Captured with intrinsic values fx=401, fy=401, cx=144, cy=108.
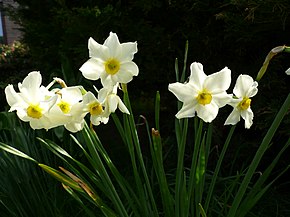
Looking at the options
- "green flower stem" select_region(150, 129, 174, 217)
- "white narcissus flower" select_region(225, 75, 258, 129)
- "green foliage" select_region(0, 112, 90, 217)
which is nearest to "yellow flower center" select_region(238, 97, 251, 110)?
"white narcissus flower" select_region(225, 75, 258, 129)

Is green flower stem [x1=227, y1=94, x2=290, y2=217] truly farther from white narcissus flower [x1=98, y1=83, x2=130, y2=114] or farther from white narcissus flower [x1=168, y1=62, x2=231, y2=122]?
white narcissus flower [x1=98, y1=83, x2=130, y2=114]

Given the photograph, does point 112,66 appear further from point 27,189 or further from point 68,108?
point 27,189

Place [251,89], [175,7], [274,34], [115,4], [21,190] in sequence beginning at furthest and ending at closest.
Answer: [115,4] → [175,7] → [274,34] → [21,190] → [251,89]

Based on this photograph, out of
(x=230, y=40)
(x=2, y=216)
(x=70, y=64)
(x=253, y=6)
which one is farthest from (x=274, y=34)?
(x=2, y=216)

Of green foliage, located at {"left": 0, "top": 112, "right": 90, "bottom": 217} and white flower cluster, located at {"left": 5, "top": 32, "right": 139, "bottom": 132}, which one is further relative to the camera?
green foliage, located at {"left": 0, "top": 112, "right": 90, "bottom": 217}

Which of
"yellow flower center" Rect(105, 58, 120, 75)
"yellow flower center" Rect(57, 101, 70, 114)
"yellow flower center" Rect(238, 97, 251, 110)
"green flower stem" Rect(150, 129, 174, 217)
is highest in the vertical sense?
"yellow flower center" Rect(105, 58, 120, 75)

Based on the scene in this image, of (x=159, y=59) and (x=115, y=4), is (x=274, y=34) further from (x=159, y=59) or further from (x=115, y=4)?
(x=115, y=4)

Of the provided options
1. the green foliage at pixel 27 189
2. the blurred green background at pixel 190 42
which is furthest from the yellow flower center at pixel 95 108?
the blurred green background at pixel 190 42
